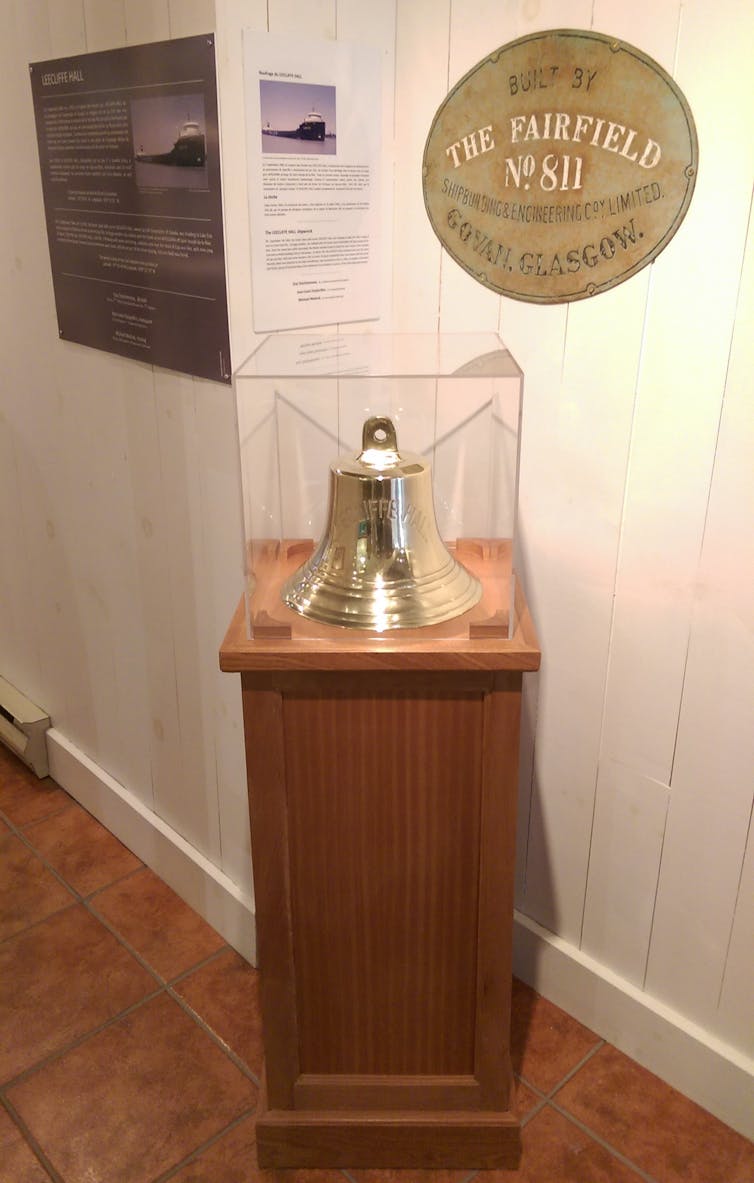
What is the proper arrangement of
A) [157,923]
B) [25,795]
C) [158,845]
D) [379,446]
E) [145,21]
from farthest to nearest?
[25,795] < [158,845] < [157,923] < [145,21] < [379,446]

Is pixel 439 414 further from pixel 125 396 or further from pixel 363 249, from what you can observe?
pixel 125 396

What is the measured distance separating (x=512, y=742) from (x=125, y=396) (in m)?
1.05

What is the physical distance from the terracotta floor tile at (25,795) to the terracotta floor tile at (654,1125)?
1473mm

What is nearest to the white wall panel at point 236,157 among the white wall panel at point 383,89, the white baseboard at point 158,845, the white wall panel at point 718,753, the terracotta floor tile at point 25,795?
the white wall panel at point 383,89

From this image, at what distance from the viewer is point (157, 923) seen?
2.08 meters

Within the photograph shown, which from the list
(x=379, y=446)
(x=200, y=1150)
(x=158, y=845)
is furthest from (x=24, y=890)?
(x=379, y=446)

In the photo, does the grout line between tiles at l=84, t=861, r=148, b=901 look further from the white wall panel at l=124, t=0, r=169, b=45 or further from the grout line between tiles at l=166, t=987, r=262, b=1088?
the white wall panel at l=124, t=0, r=169, b=45

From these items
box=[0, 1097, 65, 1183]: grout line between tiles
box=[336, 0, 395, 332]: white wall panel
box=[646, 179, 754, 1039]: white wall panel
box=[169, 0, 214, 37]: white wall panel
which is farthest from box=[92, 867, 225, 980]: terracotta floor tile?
box=[169, 0, 214, 37]: white wall panel

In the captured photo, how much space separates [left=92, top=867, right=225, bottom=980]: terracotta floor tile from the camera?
1.99 m

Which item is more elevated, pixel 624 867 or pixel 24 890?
pixel 624 867

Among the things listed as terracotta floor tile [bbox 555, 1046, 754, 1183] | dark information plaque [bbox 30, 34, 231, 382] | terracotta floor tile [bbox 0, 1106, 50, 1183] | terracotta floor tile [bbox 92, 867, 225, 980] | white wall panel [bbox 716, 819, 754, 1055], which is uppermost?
dark information plaque [bbox 30, 34, 231, 382]

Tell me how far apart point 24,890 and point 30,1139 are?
0.67 m

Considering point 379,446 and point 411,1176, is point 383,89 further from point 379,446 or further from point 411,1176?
point 411,1176

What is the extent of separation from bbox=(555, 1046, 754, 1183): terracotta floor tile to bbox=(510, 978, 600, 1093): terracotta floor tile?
3 centimetres
